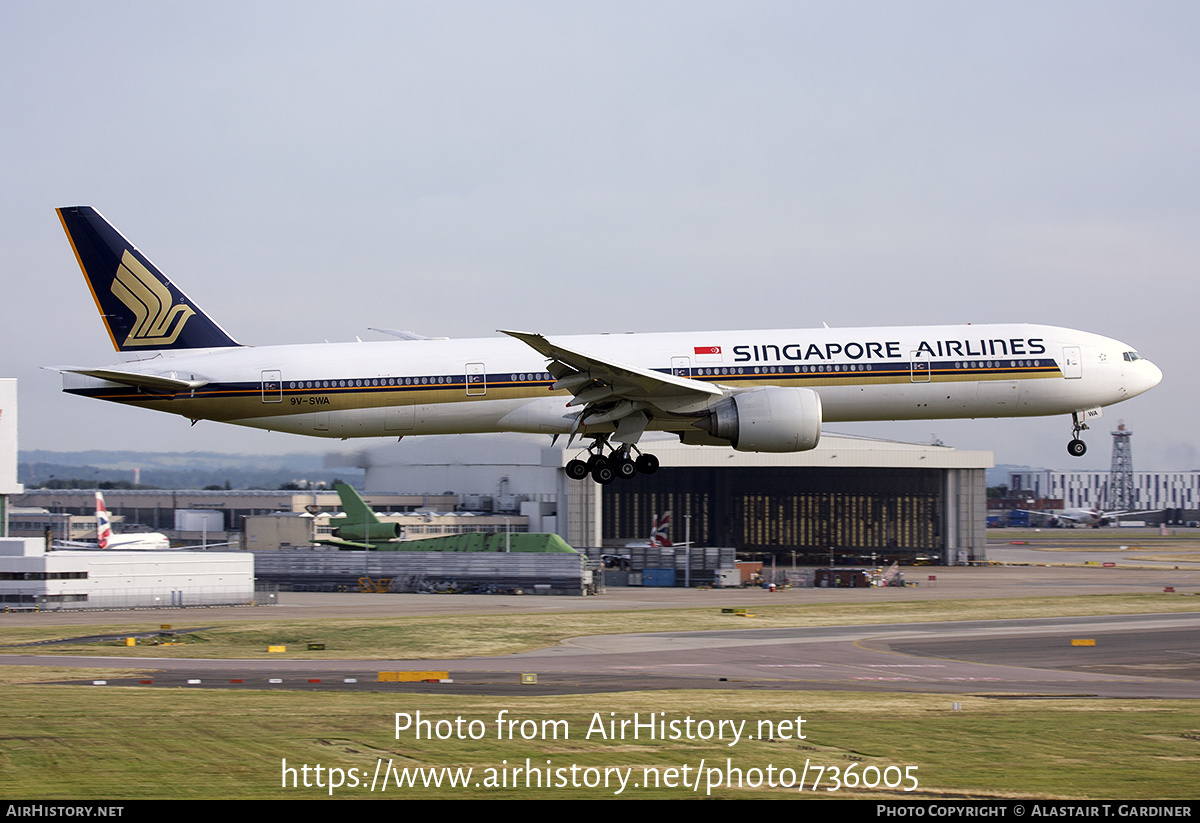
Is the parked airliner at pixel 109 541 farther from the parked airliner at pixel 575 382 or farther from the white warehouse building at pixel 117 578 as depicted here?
the parked airliner at pixel 575 382

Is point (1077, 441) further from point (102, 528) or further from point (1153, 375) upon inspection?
point (102, 528)

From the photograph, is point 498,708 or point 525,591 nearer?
point 498,708

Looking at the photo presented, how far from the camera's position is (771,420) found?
33.8 meters

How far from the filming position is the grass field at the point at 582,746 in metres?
19.4

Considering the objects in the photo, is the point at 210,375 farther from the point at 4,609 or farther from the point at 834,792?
the point at 4,609

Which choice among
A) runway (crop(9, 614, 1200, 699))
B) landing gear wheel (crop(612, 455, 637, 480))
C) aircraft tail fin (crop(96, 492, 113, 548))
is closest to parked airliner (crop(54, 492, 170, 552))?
aircraft tail fin (crop(96, 492, 113, 548))

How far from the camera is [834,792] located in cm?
1894

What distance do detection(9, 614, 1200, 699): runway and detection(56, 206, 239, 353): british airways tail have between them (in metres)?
→ 10.8

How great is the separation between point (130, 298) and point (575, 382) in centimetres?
1499

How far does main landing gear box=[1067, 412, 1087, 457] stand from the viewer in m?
38.6

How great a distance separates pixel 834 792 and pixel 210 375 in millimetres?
24461

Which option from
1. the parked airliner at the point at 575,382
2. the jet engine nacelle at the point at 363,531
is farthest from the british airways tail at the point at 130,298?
the jet engine nacelle at the point at 363,531

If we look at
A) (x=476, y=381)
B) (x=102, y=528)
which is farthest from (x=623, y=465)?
(x=102, y=528)

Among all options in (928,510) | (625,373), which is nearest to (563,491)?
(928,510)
